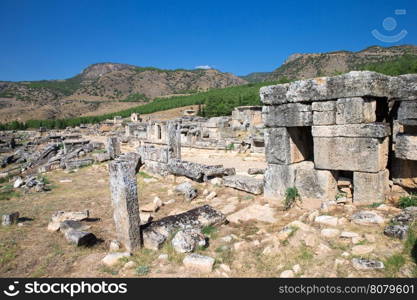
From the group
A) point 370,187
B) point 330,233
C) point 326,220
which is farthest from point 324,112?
point 330,233

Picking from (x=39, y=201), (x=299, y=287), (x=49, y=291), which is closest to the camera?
(x=299, y=287)

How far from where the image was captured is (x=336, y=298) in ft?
11.3

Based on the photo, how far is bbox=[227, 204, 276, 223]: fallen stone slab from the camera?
6.23 meters

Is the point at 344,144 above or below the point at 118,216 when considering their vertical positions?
above

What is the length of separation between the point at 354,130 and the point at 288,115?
135cm

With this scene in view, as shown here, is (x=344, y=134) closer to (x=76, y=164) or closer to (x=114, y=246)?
(x=114, y=246)

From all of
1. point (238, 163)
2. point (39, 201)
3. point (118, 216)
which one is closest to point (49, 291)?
point (118, 216)

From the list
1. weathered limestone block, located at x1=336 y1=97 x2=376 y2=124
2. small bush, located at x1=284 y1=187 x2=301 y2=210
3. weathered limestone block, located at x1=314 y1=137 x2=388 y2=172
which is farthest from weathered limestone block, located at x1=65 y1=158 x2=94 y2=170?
weathered limestone block, located at x1=336 y1=97 x2=376 y2=124

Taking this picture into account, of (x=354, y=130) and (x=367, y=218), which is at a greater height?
(x=354, y=130)

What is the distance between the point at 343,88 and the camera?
18.8ft

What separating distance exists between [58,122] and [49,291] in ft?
211

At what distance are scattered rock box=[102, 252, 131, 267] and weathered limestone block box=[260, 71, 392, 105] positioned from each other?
14.3 feet

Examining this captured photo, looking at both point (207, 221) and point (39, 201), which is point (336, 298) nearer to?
point (207, 221)

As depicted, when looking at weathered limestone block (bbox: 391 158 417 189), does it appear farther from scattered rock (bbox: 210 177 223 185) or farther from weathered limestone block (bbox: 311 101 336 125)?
scattered rock (bbox: 210 177 223 185)
